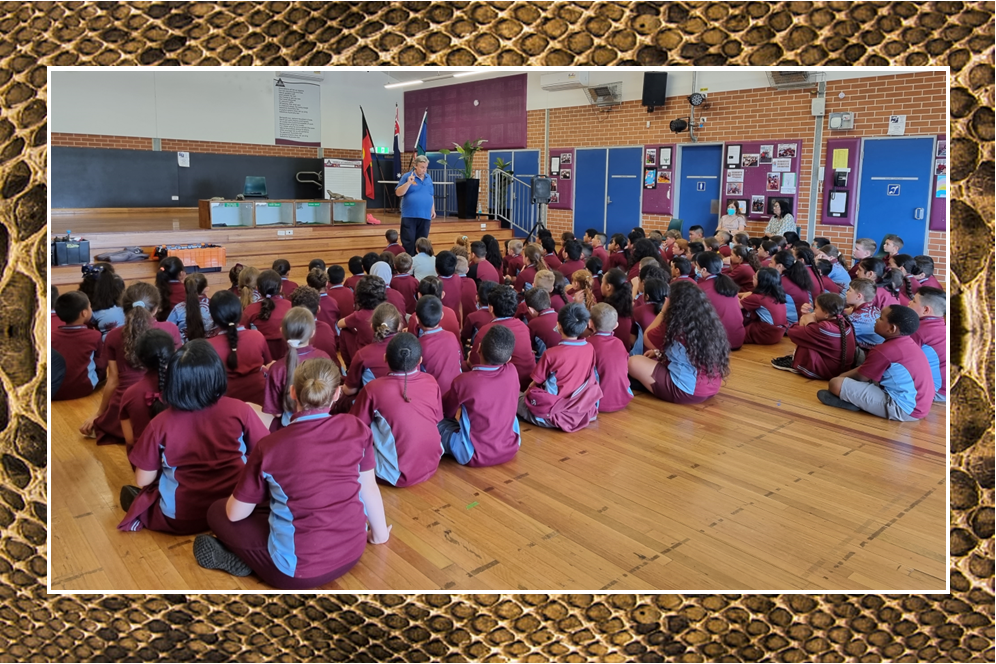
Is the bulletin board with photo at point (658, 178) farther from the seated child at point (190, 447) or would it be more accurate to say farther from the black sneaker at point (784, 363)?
the seated child at point (190, 447)

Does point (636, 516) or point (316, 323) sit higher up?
point (316, 323)

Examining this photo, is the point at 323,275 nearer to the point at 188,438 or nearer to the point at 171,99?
the point at 188,438

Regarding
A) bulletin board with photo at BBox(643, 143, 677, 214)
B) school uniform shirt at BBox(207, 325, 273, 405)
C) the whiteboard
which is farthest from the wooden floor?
the whiteboard

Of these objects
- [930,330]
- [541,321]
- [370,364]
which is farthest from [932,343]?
[370,364]

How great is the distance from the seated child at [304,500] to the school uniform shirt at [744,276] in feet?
16.0

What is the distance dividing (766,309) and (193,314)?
4.30 metres

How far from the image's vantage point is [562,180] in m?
11.4

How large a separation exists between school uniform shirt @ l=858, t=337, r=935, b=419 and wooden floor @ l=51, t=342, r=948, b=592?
0.40ft

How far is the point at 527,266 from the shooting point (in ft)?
20.3

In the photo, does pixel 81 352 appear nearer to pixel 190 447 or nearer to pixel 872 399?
pixel 190 447

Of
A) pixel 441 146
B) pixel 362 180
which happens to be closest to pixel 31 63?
pixel 362 180

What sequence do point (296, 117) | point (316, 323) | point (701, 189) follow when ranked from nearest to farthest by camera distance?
1. point (316, 323)
2. point (701, 189)
3. point (296, 117)

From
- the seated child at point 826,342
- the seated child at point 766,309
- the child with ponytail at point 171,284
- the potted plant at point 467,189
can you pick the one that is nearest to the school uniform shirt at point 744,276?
the seated child at point 766,309

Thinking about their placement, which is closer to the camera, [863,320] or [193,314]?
[193,314]
